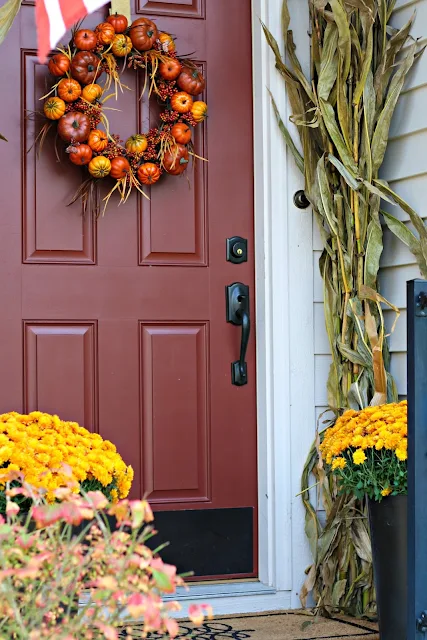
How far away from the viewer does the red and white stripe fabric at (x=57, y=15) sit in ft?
6.99

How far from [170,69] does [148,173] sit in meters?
0.34

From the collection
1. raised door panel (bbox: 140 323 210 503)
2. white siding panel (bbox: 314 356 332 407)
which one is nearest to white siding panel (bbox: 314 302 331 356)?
white siding panel (bbox: 314 356 332 407)

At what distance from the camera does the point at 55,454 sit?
2.18 meters

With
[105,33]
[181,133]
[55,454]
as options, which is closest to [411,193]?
[181,133]

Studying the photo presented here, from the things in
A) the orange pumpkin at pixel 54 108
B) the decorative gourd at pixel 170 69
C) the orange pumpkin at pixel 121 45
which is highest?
the orange pumpkin at pixel 121 45

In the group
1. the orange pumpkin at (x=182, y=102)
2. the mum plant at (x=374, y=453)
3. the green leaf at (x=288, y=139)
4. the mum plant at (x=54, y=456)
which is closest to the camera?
the mum plant at (x=54, y=456)

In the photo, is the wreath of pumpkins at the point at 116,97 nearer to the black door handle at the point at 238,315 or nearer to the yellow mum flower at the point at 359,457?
the black door handle at the point at 238,315

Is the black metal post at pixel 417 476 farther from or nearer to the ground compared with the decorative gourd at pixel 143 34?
nearer to the ground

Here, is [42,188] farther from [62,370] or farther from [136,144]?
[62,370]

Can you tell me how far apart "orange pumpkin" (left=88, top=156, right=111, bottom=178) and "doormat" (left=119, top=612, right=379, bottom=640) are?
1387 mm

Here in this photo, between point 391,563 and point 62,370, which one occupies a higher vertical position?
point 62,370

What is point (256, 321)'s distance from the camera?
9.97 ft

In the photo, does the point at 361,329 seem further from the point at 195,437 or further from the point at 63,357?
the point at 63,357

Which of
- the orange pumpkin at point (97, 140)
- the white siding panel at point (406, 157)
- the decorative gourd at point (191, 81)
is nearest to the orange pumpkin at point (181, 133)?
the decorative gourd at point (191, 81)
